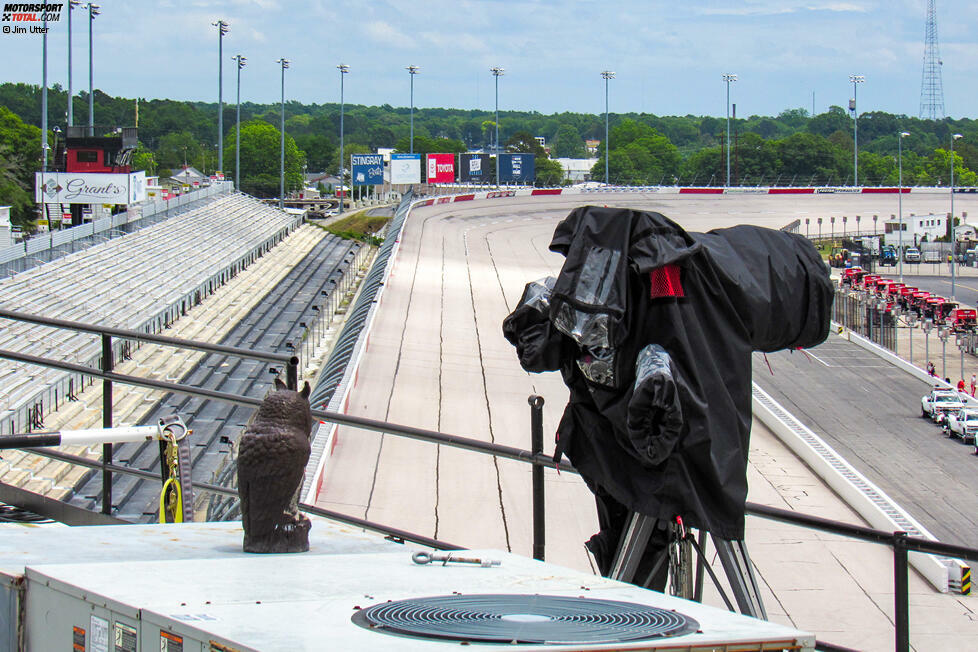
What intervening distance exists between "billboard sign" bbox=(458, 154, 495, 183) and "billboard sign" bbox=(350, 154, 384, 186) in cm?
1116

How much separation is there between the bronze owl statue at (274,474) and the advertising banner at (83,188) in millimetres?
61076

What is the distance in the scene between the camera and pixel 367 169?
3866 inches

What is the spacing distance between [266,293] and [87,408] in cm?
2607

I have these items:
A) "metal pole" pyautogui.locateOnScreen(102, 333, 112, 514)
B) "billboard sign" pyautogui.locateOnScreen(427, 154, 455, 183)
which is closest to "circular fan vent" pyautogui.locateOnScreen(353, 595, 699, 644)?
"metal pole" pyautogui.locateOnScreen(102, 333, 112, 514)

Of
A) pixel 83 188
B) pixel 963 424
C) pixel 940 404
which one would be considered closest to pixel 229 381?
pixel 940 404

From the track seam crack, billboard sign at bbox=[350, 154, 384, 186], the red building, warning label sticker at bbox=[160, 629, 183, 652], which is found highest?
billboard sign at bbox=[350, 154, 384, 186]

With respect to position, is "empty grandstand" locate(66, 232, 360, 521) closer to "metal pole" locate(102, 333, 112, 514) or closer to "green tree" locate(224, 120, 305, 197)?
"metal pole" locate(102, 333, 112, 514)

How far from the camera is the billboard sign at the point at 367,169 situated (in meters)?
97.6

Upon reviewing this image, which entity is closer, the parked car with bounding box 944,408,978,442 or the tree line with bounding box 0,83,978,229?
the parked car with bounding box 944,408,978,442

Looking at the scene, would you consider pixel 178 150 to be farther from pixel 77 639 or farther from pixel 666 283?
pixel 77 639

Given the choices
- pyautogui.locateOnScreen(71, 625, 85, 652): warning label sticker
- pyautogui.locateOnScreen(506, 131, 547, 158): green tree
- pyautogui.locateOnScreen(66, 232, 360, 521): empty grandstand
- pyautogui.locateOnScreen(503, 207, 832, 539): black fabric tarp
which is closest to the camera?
pyautogui.locateOnScreen(71, 625, 85, 652): warning label sticker

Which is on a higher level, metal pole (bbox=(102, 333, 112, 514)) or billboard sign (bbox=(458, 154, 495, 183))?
billboard sign (bbox=(458, 154, 495, 183))

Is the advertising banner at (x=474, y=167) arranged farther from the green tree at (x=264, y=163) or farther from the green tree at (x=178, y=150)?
the green tree at (x=178, y=150)

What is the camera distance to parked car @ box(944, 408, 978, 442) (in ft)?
95.9
